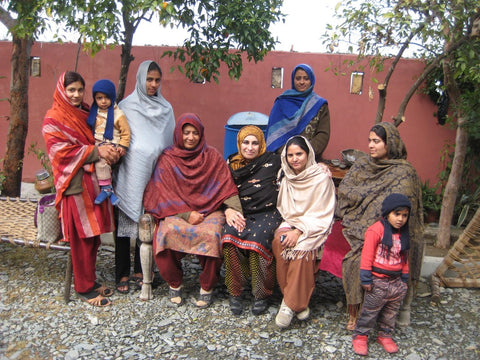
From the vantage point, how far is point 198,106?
5.61 metres

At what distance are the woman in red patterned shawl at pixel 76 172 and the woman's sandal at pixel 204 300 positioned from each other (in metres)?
0.71

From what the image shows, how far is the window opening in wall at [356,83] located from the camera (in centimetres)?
539

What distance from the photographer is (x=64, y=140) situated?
10.4 ft

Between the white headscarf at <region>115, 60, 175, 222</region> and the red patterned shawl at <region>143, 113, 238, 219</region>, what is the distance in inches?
2.8

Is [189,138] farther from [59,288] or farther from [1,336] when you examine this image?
[1,336]

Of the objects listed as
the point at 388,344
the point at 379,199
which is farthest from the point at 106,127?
the point at 388,344

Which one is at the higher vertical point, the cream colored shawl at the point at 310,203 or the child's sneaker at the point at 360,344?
the cream colored shawl at the point at 310,203

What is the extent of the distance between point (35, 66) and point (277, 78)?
3.23 m

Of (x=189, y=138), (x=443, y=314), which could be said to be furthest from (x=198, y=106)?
(x=443, y=314)

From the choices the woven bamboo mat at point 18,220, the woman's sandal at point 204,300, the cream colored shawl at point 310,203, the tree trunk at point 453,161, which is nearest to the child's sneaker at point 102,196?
the woven bamboo mat at point 18,220

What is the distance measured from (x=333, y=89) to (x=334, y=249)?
2800 mm

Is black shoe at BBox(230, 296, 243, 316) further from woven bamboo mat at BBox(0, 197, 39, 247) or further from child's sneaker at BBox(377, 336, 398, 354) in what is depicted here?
woven bamboo mat at BBox(0, 197, 39, 247)

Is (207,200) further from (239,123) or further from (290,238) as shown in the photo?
(239,123)

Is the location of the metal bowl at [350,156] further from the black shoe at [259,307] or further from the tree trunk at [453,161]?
the black shoe at [259,307]
